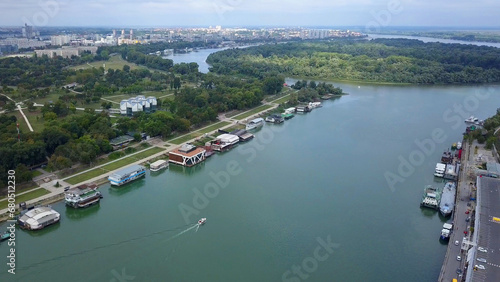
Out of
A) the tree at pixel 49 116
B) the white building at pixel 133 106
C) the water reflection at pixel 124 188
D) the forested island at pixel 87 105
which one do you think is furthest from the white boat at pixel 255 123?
the tree at pixel 49 116

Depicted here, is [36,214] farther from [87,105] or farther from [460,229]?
[87,105]

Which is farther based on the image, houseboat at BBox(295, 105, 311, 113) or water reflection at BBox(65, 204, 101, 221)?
houseboat at BBox(295, 105, 311, 113)

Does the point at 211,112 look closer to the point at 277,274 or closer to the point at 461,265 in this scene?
the point at 277,274

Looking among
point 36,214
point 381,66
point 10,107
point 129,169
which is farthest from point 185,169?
point 381,66

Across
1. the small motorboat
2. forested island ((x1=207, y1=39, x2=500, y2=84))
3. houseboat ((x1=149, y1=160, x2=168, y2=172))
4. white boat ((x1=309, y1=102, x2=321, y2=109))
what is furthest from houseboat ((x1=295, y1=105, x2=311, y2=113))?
the small motorboat

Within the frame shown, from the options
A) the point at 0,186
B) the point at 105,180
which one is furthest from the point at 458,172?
the point at 0,186

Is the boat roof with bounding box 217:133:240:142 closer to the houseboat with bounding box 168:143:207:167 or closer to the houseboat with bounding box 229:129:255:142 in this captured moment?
the houseboat with bounding box 229:129:255:142
